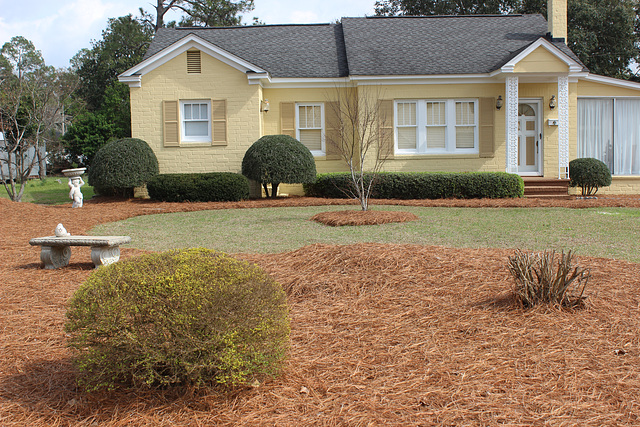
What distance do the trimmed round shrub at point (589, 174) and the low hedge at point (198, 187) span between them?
31.9ft

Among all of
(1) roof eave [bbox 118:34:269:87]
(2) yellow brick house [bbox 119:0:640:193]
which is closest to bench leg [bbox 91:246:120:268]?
(2) yellow brick house [bbox 119:0:640:193]

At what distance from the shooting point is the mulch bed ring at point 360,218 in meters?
9.59

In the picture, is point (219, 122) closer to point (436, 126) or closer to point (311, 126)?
point (311, 126)

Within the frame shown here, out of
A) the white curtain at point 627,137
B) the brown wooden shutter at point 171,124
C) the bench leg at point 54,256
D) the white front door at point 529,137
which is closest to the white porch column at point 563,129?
the white front door at point 529,137

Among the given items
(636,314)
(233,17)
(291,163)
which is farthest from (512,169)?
(233,17)

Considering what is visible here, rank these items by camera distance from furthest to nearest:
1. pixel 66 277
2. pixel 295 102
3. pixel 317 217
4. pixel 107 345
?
pixel 295 102 → pixel 317 217 → pixel 66 277 → pixel 107 345

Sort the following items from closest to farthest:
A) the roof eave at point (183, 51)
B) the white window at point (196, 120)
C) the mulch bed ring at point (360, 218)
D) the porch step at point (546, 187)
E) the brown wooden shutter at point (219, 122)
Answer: the mulch bed ring at point (360, 218) < the porch step at point (546, 187) < the roof eave at point (183, 51) < the brown wooden shutter at point (219, 122) < the white window at point (196, 120)

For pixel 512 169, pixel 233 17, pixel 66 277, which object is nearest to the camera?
pixel 66 277

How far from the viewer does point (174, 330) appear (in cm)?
281

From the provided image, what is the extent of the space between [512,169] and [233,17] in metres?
22.4

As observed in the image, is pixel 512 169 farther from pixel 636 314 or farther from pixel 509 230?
pixel 636 314

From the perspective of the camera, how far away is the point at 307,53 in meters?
18.6

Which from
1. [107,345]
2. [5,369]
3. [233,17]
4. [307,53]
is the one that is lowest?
[5,369]

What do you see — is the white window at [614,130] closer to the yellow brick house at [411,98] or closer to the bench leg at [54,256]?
the yellow brick house at [411,98]
